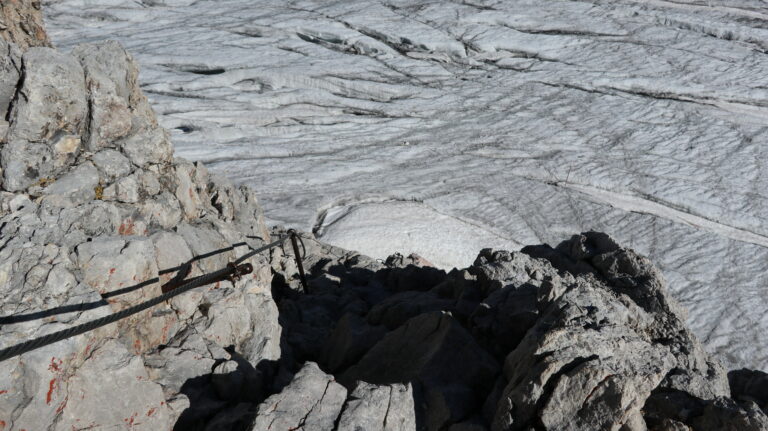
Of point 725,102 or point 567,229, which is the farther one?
point 725,102

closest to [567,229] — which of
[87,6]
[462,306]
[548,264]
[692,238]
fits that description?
[692,238]

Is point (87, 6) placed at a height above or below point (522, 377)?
below

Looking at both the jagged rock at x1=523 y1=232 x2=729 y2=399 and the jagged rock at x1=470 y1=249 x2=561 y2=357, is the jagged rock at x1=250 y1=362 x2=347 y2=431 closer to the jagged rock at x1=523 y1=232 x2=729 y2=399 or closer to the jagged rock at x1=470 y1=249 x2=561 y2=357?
the jagged rock at x1=470 y1=249 x2=561 y2=357

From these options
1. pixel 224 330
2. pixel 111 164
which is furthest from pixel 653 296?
pixel 111 164

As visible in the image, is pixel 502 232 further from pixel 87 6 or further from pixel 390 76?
pixel 87 6

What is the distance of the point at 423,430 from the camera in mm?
4164

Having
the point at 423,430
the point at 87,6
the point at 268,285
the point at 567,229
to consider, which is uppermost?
the point at 423,430

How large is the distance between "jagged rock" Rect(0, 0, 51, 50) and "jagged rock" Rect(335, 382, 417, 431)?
3.78 metres

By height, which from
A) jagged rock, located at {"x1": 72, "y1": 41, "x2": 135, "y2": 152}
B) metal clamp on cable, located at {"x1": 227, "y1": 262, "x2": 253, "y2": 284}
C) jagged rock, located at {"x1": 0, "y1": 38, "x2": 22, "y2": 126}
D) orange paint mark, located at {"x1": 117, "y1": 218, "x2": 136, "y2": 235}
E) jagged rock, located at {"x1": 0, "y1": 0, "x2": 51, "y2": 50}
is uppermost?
jagged rock, located at {"x1": 0, "y1": 0, "x2": 51, "y2": 50}

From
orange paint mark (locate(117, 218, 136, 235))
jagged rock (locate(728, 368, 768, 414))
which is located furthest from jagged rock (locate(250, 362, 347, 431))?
jagged rock (locate(728, 368, 768, 414))

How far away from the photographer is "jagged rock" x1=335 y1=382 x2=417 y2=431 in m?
3.88

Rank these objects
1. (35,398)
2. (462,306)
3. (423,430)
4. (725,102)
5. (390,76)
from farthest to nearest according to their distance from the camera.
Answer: (390,76)
(725,102)
(462,306)
(423,430)
(35,398)

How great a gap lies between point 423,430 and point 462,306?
6.58ft

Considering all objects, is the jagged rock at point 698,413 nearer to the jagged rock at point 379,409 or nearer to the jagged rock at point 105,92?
the jagged rock at point 379,409
